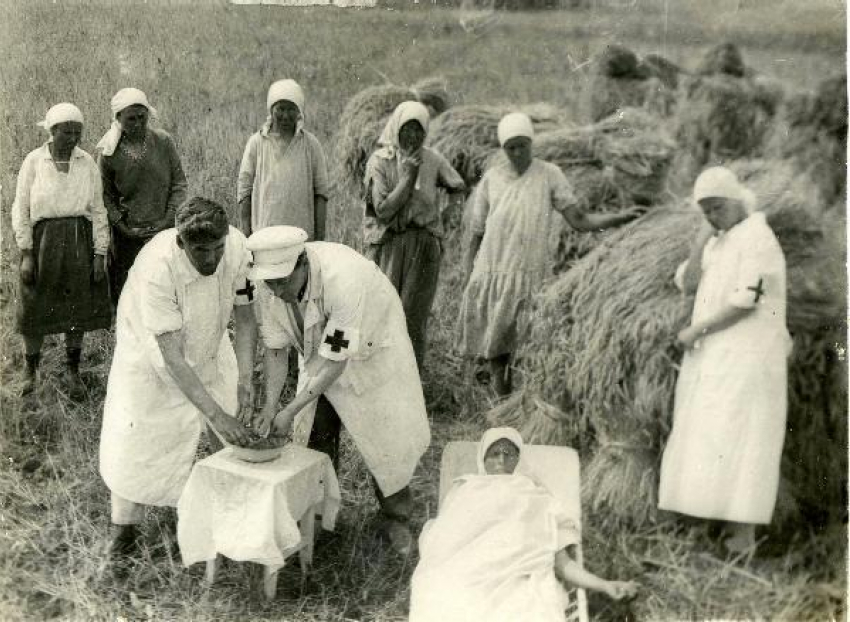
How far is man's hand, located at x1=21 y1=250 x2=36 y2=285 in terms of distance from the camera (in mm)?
5000

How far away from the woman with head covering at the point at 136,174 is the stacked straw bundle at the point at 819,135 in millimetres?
3153

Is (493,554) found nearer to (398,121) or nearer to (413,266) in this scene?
(413,266)

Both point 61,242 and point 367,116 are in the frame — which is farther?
point 61,242

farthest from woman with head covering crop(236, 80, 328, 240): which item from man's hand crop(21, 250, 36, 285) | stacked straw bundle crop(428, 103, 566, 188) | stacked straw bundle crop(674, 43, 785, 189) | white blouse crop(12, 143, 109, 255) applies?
stacked straw bundle crop(674, 43, 785, 189)

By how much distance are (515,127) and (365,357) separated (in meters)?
1.41

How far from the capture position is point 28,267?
197 inches

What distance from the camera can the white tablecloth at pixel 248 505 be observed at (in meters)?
4.01

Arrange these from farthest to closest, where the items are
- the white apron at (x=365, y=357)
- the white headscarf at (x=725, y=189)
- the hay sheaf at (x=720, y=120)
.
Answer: the hay sheaf at (x=720, y=120)
the white headscarf at (x=725, y=189)
the white apron at (x=365, y=357)

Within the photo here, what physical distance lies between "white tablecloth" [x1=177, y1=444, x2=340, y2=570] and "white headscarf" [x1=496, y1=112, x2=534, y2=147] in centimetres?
187

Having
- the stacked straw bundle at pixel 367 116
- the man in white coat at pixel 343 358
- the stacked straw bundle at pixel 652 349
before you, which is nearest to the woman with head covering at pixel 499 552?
the man in white coat at pixel 343 358

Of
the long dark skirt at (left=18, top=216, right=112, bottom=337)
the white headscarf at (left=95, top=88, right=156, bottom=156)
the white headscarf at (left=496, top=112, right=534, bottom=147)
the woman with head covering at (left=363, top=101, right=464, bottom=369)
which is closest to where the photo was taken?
the white headscarf at (left=496, top=112, right=534, bottom=147)

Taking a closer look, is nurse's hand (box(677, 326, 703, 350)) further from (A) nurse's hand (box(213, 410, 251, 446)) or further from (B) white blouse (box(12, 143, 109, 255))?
(B) white blouse (box(12, 143, 109, 255))

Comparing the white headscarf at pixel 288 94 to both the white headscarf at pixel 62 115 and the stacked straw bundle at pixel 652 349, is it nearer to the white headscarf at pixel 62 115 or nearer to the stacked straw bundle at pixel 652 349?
the white headscarf at pixel 62 115

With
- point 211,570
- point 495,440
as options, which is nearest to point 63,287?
point 211,570
